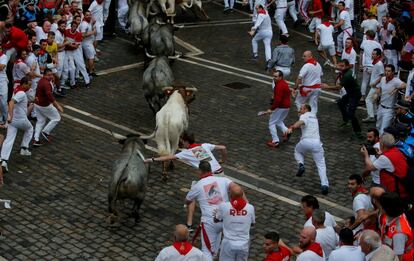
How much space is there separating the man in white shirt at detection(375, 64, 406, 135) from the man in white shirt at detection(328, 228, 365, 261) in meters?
8.53

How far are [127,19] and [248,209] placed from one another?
17242 mm

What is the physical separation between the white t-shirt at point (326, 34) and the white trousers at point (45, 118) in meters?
9.73

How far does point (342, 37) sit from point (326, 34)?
1.65m

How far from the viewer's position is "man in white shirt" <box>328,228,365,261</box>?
10.4 metres

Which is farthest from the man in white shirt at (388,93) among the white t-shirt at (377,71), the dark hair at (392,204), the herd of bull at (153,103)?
the dark hair at (392,204)

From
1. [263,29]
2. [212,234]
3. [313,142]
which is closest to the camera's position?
[212,234]

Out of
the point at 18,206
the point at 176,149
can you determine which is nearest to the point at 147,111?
the point at 176,149

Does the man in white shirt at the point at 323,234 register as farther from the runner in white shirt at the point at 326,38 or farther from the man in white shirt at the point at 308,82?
the runner in white shirt at the point at 326,38

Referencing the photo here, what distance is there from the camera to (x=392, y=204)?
35.4 ft

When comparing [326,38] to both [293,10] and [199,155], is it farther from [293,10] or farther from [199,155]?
[199,155]

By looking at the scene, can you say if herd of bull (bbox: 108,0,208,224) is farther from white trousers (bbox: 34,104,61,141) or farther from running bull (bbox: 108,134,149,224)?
white trousers (bbox: 34,104,61,141)

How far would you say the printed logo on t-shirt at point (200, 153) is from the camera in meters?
14.1

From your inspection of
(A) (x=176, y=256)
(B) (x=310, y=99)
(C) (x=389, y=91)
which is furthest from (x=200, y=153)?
(B) (x=310, y=99)

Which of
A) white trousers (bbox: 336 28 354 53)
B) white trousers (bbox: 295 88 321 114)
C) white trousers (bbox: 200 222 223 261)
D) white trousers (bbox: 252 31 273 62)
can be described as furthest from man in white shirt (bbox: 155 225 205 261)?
white trousers (bbox: 336 28 354 53)
